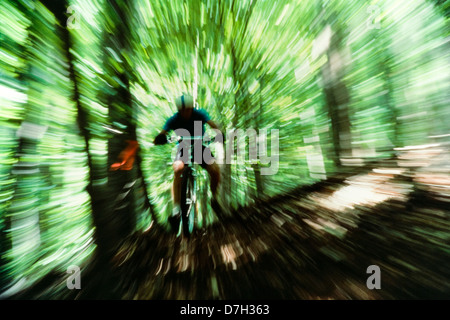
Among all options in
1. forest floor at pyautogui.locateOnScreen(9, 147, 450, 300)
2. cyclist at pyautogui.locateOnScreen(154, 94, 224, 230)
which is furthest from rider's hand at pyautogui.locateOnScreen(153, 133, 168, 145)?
forest floor at pyautogui.locateOnScreen(9, 147, 450, 300)

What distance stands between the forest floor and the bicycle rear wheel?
0.59 ft

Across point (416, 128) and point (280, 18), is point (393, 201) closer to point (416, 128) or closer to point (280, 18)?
point (416, 128)

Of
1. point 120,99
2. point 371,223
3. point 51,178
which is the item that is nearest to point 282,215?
point 371,223

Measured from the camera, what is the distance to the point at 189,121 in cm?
240

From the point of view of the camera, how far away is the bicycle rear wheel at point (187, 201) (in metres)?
2.46

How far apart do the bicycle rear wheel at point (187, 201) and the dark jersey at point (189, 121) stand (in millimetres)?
Result: 609

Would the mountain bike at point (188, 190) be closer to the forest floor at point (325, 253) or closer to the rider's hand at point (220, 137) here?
the forest floor at point (325, 253)

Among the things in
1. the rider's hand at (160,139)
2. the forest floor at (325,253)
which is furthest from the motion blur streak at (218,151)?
the rider's hand at (160,139)

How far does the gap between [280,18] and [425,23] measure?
2.78m

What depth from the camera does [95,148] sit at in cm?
251

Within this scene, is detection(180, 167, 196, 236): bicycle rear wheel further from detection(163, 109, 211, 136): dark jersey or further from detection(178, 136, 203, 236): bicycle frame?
detection(163, 109, 211, 136): dark jersey

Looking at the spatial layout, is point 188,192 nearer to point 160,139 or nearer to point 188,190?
point 188,190

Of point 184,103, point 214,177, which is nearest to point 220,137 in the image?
point 214,177
